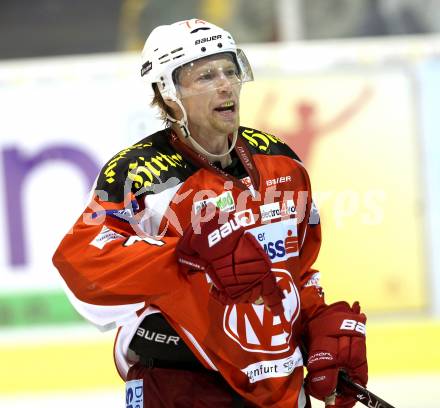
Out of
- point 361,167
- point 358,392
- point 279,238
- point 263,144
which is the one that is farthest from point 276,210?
point 361,167

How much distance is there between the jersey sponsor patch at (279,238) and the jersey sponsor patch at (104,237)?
0.35 metres

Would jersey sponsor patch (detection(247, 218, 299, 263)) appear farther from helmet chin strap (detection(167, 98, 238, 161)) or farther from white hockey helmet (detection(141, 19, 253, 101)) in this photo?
white hockey helmet (detection(141, 19, 253, 101))

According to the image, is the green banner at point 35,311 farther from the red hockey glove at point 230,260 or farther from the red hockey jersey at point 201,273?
the red hockey glove at point 230,260

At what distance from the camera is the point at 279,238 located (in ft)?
8.14

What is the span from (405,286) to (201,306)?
261 centimetres

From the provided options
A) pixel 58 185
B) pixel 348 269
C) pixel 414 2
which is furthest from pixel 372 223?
pixel 414 2

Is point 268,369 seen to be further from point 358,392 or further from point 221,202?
point 221,202

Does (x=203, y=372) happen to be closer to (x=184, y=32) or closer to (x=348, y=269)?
(x=184, y=32)

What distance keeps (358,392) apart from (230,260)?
0.66 m

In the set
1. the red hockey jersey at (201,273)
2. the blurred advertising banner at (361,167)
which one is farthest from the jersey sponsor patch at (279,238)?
the blurred advertising banner at (361,167)

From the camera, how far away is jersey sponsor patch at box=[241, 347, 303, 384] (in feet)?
8.00

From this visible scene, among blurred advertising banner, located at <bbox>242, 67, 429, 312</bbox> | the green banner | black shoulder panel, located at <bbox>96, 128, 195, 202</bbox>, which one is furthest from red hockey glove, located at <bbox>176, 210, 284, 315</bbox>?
the green banner

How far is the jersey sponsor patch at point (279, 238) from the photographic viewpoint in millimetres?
2449

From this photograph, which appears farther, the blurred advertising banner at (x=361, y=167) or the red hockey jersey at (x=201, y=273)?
the blurred advertising banner at (x=361, y=167)
